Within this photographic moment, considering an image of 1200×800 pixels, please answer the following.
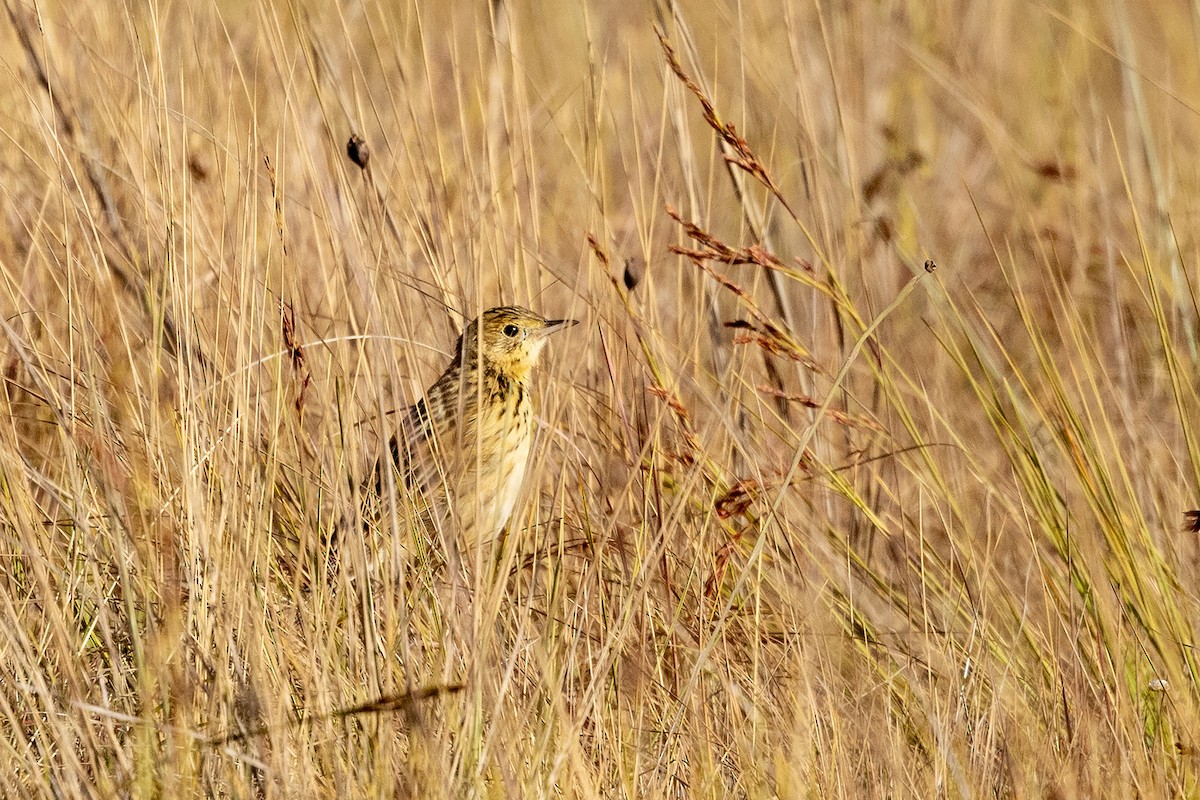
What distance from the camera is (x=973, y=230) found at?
498 centimetres

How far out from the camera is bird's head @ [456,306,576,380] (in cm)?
374

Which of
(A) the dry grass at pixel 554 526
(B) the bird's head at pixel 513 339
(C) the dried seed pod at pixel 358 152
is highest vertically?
(B) the bird's head at pixel 513 339

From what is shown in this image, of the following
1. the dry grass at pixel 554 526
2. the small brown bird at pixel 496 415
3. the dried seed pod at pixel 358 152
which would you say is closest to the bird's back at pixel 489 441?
the small brown bird at pixel 496 415

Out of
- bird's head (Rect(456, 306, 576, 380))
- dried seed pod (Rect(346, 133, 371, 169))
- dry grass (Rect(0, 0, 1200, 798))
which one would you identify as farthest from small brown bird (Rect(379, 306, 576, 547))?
dried seed pod (Rect(346, 133, 371, 169))

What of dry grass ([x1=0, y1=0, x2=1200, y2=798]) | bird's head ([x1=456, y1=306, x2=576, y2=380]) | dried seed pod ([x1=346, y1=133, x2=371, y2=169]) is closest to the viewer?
dry grass ([x1=0, y1=0, x2=1200, y2=798])

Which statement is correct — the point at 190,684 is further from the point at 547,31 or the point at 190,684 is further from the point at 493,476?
the point at 547,31

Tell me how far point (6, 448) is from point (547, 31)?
14.3 ft

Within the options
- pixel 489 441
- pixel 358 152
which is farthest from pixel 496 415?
pixel 358 152

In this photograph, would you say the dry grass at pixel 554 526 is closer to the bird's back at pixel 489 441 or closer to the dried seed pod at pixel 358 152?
the dried seed pod at pixel 358 152

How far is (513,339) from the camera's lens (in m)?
4.02

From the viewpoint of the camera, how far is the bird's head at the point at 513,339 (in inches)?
147

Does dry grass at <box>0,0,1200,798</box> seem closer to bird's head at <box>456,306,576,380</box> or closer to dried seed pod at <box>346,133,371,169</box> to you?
dried seed pod at <box>346,133,371,169</box>

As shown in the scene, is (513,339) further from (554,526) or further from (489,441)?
(554,526)

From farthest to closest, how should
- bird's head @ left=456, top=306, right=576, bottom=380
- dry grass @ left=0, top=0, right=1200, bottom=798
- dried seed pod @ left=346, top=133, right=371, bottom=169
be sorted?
1. bird's head @ left=456, top=306, right=576, bottom=380
2. dried seed pod @ left=346, top=133, right=371, bottom=169
3. dry grass @ left=0, top=0, right=1200, bottom=798
